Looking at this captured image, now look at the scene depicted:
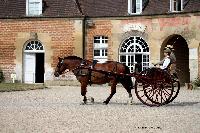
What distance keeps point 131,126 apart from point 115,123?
0.53 meters

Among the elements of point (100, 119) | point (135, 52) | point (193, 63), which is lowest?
point (100, 119)

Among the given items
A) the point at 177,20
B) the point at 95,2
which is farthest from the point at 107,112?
the point at 95,2

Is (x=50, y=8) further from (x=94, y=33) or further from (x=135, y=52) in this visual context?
(x=135, y=52)

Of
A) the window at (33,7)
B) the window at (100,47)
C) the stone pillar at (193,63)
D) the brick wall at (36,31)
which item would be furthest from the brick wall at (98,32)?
the stone pillar at (193,63)

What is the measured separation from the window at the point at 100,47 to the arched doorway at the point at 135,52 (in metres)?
1.11

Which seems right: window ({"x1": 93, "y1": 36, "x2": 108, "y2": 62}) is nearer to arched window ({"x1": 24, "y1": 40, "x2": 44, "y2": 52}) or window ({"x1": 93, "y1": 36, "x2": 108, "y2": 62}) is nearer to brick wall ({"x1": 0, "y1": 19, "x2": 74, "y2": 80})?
brick wall ({"x1": 0, "y1": 19, "x2": 74, "y2": 80})

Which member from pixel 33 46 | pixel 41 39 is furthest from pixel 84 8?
pixel 33 46

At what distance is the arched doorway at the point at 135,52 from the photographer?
89.8ft

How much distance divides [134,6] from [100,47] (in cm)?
353

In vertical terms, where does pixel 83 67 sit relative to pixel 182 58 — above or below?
below

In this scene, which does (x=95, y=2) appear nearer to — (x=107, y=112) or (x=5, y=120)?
(x=107, y=112)

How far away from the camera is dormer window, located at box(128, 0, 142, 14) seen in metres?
27.4

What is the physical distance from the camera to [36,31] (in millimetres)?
28797

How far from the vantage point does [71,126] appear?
9188mm
